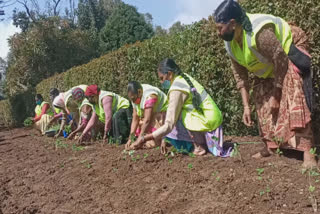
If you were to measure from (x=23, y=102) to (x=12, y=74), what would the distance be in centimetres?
246

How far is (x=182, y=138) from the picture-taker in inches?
169

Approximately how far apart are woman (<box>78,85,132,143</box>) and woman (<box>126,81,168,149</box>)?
0.97 meters

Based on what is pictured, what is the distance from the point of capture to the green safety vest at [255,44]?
309 centimetres

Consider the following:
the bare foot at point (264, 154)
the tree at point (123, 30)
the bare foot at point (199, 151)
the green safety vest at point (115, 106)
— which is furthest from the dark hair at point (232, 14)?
the tree at point (123, 30)

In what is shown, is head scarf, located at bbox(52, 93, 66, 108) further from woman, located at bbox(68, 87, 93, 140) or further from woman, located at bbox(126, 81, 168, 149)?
woman, located at bbox(126, 81, 168, 149)

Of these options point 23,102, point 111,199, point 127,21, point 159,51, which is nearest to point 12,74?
point 23,102

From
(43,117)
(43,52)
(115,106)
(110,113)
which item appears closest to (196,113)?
(110,113)

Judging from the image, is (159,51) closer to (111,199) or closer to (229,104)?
(229,104)

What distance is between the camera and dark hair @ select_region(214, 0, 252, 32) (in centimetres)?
312

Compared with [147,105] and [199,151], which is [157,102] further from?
[199,151]

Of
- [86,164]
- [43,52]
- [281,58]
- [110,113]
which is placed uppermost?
[43,52]

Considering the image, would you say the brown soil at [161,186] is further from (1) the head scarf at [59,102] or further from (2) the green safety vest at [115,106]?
(1) the head scarf at [59,102]

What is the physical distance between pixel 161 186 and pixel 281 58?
5.25 ft

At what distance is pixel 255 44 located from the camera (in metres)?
3.11
